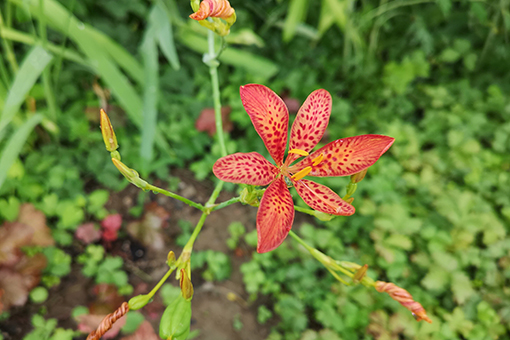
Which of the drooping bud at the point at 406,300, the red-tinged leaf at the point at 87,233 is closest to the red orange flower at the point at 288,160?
the drooping bud at the point at 406,300

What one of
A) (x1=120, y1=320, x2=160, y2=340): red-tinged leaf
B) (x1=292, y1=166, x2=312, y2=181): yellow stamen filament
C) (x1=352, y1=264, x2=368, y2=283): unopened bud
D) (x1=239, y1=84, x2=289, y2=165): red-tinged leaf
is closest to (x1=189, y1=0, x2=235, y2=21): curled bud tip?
(x1=239, y1=84, x2=289, y2=165): red-tinged leaf

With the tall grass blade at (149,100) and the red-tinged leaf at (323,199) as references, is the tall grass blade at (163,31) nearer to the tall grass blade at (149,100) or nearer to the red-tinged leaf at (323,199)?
the tall grass blade at (149,100)

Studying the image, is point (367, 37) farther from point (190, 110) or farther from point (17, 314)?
point (17, 314)

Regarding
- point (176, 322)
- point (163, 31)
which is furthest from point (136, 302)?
point (163, 31)

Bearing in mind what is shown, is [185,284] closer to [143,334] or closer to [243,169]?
[243,169]

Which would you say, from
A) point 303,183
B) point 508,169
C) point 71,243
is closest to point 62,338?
point 71,243
